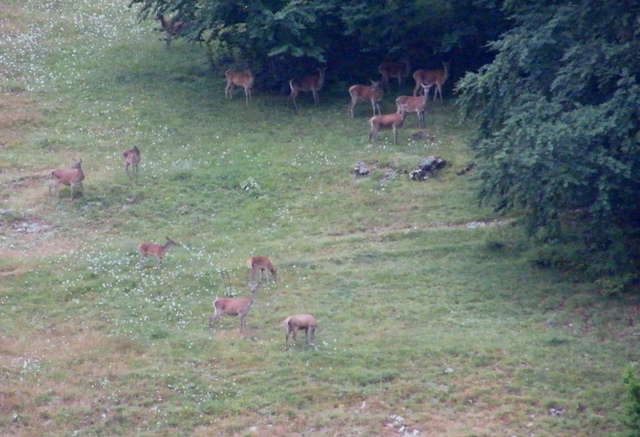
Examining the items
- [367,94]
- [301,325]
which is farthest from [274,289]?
[367,94]

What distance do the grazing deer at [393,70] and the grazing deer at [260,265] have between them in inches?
522

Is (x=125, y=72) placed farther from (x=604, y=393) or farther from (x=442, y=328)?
(x=604, y=393)

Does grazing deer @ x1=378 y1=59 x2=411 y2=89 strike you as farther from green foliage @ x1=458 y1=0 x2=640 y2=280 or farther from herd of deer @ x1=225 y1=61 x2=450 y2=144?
green foliage @ x1=458 y1=0 x2=640 y2=280

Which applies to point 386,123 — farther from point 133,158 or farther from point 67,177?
point 67,177

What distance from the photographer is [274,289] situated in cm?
2264

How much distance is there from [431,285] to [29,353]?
873 centimetres

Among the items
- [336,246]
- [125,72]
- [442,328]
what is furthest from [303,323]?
[125,72]

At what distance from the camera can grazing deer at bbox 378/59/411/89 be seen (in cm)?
3441

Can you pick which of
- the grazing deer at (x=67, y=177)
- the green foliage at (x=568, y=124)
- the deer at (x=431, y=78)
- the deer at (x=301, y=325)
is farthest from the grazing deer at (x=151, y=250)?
the deer at (x=431, y=78)

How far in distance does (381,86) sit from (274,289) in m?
13.5

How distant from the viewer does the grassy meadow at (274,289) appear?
18.8m

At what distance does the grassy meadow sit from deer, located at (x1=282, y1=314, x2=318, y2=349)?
11.4 inches

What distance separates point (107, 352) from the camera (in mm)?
20391

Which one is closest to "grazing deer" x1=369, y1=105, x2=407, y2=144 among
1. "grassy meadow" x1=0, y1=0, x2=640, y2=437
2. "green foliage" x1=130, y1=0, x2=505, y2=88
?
"grassy meadow" x1=0, y1=0, x2=640, y2=437
